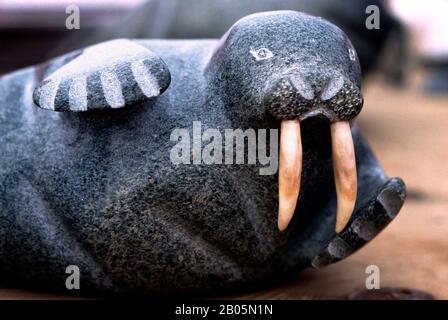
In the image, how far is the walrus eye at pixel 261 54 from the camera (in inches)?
66.6

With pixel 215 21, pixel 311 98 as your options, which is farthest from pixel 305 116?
pixel 215 21

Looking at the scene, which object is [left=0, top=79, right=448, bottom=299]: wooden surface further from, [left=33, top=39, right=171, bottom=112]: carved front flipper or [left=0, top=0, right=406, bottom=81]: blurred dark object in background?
[left=0, top=0, right=406, bottom=81]: blurred dark object in background

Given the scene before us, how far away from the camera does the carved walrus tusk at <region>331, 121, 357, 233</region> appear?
5.44 feet

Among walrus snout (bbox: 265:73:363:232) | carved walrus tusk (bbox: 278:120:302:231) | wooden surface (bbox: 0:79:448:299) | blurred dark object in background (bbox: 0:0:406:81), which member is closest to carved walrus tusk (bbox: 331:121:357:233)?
walrus snout (bbox: 265:73:363:232)

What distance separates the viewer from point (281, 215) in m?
1.63

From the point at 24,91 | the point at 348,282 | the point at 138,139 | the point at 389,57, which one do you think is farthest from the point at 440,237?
the point at 389,57

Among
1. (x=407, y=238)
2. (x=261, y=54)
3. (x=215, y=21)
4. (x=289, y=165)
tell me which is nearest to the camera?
(x=289, y=165)

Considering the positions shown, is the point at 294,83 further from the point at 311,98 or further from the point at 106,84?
the point at 106,84

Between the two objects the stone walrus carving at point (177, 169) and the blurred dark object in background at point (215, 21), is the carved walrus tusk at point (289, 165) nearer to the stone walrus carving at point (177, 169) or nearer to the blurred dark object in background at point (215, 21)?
the stone walrus carving at point (177, 169)

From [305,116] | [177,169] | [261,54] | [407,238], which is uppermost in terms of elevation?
[261,54]

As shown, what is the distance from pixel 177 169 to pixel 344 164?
1.39ft

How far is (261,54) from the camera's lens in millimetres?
1703

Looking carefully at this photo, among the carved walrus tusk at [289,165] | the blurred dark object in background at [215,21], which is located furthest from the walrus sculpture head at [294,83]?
the blurred dark object in background at [215,21]

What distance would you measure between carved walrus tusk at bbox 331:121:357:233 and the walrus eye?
9.4 inches
